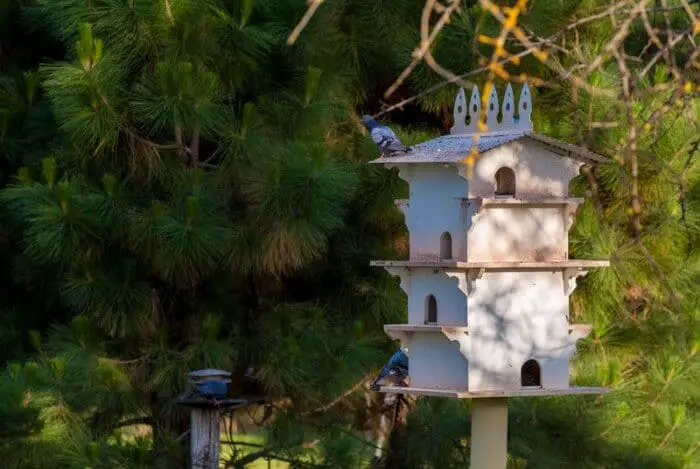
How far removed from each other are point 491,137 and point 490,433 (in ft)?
3.29

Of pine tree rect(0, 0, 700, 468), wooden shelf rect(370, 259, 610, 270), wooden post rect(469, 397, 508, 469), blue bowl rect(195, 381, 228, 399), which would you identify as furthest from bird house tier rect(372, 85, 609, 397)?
pine tree rect(0, 0, 700, 468)

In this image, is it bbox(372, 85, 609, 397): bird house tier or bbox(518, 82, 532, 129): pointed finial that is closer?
bbox(372, 85, 609, 397): bird house tier

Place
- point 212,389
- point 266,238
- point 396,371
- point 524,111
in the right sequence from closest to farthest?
point 524,111 < point 396,371 < point 212,389 < point 266,238

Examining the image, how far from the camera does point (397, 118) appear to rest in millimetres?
7273

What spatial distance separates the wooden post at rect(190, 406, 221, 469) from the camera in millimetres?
5414

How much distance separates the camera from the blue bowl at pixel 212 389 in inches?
210

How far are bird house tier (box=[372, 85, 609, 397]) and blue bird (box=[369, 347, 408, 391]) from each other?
0.10 metres

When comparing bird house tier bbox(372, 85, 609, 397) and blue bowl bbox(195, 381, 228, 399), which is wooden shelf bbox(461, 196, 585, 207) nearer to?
bird house tier bbox(372, 85, 609, 397)

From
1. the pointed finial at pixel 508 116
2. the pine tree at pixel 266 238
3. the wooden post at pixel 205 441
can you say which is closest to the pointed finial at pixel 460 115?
the pointed finial at pixel 508 116

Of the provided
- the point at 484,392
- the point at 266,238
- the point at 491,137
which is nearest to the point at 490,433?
the point at 484,392

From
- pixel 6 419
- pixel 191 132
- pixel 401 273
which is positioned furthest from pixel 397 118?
pixel 6 419

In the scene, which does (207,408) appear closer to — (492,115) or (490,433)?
(490,433)

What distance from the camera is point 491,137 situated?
16.2 feet

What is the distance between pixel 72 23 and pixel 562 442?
2.66m
